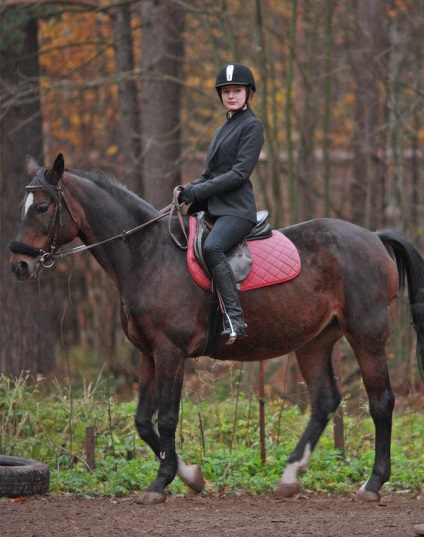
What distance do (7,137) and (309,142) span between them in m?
5.09

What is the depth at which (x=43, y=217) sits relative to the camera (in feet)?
20.2

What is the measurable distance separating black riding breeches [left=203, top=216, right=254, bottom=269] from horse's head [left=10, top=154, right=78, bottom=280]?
1069 millimetres

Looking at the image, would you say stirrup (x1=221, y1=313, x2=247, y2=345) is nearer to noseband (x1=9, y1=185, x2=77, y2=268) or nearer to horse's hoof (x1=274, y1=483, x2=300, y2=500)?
horse's hoof (x1=274, y1=483, x2=300, y2=500)

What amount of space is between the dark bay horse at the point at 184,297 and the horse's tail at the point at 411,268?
0.08 ft

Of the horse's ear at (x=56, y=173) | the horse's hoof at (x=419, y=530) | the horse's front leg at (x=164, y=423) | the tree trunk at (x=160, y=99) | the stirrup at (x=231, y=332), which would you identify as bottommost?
the horse's hoof at (x=419, y=530)

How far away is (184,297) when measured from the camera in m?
6.34

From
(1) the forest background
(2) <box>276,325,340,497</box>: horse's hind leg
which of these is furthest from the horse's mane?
(1) the forest background

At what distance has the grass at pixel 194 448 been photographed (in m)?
7.30

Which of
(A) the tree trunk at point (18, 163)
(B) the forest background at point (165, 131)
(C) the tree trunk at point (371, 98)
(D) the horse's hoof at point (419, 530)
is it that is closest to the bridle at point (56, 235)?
(D) the horse's hoof at point (419, 530)

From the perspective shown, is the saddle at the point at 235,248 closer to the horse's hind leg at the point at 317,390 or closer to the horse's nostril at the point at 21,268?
the horse's hind leg at the point at 317,390

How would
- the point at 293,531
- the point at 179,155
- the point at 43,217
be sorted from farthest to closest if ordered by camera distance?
the point at 179,155 < the point at 43,217 < the point at 293,531

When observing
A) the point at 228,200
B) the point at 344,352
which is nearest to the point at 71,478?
the point at 228,200

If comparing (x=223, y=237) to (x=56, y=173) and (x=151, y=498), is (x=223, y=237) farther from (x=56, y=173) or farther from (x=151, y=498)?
(x=151, y=498)

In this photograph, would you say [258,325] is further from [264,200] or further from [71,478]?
[264,200]
